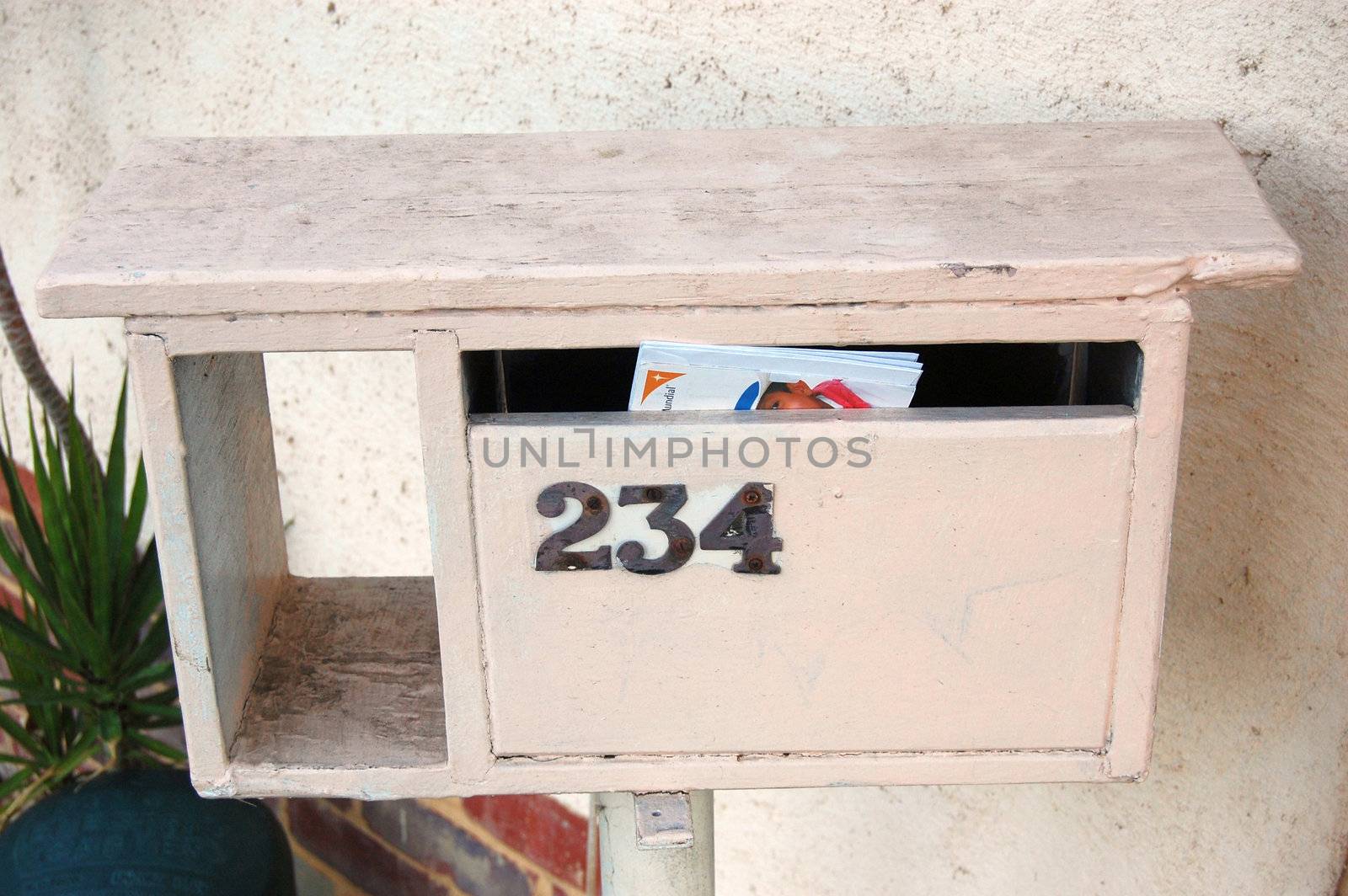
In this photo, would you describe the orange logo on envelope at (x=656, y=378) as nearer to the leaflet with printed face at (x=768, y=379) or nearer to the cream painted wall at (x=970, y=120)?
the leaflet with printed face at (x=768, y=379)

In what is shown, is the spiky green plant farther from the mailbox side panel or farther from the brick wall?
the mailbox side panel

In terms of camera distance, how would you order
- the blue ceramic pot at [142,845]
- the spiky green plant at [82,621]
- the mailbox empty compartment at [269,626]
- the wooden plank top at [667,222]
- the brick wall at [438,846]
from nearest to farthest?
the wooden plank top at [667,222] → the mailbox empty compartment at [269,626] → the blue ceramic pot at [142,845] → the spiky green plant at [82,621] → the brick wall at [438,846]

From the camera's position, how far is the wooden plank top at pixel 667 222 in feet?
2.84

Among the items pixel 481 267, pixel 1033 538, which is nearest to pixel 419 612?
pixel 481 267

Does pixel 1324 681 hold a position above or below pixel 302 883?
above

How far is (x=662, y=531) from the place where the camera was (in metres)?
0.94

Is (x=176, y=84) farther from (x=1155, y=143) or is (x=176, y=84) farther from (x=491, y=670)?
(x=1155, y=143)

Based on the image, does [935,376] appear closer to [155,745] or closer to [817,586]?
[817,586]

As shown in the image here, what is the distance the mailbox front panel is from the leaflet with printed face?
26 millimetres

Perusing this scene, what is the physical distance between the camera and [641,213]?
0.96m

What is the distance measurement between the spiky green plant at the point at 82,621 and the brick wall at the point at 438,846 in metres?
0.43

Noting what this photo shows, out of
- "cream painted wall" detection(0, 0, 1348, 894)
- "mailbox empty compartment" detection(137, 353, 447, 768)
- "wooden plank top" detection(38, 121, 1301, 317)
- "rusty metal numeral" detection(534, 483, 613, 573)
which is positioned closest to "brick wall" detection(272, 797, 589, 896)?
"cream painted wall" detection(0, 0, 1348, 894)

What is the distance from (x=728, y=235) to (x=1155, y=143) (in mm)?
407

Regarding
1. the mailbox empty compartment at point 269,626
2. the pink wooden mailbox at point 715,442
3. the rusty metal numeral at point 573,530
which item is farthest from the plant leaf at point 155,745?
the rusty metal numeral at point 573,530
